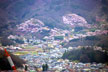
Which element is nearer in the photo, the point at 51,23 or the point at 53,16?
the point at 51,23

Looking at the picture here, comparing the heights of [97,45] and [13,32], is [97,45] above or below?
below

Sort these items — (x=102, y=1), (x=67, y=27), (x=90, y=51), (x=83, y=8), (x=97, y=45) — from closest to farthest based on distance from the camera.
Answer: (x=90, y=51) < (x=97, y=45) < (x=67, y=27) < (x=102, y=1) < (x=83, y=8)

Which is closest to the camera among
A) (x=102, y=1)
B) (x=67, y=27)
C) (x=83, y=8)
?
(x=67, y=27)

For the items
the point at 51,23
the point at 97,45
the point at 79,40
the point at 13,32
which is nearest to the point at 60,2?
the point at 51,23

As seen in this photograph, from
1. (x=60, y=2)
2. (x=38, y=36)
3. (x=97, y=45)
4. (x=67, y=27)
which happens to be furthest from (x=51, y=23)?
(x=97, y=45)

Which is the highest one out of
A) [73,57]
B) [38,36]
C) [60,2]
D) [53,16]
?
[60,2]

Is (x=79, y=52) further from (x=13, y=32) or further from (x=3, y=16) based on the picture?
(x=3, y=16)

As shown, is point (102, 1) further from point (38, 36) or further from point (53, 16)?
point (38, 36)
